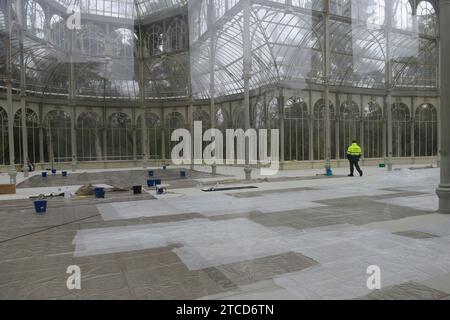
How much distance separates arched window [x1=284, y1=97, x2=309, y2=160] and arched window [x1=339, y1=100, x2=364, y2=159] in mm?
4048

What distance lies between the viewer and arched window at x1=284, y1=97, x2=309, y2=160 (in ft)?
91.7

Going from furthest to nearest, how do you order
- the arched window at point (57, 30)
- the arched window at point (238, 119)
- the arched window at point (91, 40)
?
1. the arched window at point (91, 40)
2. the arched window at point (238, 119)
3. the arched window at point (57, 30)

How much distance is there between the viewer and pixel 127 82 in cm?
4106

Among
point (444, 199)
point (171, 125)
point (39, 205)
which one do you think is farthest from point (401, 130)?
point (39, 205)

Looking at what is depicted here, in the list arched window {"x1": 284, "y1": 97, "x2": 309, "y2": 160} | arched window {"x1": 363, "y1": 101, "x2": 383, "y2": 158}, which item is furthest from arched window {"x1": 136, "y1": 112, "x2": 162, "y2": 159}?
arched window {"x1": 363, "y1": 101, "x2": 383, "y2": 158}

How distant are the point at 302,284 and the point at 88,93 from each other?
38.8 m

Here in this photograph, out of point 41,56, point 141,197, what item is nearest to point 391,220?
point 141,197

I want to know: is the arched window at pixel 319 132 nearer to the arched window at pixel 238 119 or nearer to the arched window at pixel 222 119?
the arched window at pixel 238 119

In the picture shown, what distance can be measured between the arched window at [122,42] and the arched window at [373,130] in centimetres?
2564

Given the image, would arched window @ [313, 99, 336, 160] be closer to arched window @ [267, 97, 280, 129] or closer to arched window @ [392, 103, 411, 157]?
arched window @ [267, 97, 280, 129]

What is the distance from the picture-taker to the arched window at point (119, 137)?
37656 mm

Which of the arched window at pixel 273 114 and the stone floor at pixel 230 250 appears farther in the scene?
the arched window at pixel 273 114

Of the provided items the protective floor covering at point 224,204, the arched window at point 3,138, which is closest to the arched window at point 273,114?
the protective floor covering at point 224,204

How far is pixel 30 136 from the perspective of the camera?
33.1 m
